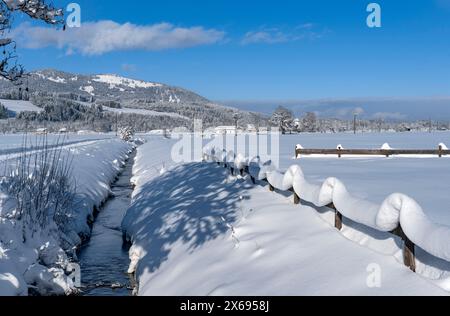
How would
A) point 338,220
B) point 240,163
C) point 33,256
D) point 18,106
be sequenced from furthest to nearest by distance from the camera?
point 18,106
point 240,163
point 33,256
point 338,220

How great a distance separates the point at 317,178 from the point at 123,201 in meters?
7.80

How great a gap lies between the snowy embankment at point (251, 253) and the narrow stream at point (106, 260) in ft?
1.27

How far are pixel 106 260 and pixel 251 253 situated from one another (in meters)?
4.91

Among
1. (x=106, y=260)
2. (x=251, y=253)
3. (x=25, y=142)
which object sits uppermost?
(x=25, y=142)

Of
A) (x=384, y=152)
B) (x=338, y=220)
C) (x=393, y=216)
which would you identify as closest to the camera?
(x=393, y=216)

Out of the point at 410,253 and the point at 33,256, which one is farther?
the point at 33,256

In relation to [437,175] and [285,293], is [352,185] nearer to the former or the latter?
[437,175]

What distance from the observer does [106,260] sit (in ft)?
35.1

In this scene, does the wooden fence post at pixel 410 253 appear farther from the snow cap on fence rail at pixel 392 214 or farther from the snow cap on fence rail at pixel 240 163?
the snow cap on fence rail at pixel 240 163

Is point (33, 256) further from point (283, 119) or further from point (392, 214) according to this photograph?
point (283, 119)

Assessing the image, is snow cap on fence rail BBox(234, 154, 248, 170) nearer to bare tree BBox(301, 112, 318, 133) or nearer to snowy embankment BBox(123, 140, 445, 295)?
snowy embankment BBox(123, 140, 445, 295)

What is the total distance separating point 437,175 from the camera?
1628cm

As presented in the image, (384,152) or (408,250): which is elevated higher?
(384,152)

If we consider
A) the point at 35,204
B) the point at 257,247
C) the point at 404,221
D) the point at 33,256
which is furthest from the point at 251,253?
the point at 35,204
